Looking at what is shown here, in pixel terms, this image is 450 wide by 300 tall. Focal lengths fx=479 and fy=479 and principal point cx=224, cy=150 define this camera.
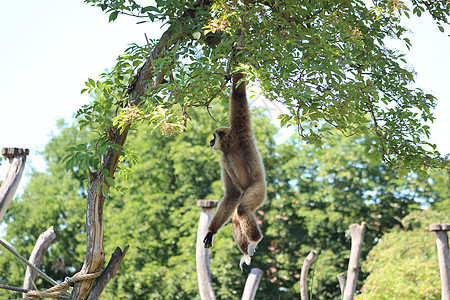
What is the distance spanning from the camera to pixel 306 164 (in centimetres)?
1522

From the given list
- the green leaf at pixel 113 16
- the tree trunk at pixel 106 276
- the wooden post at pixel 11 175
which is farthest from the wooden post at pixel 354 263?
the green leaf at pixel 113 16

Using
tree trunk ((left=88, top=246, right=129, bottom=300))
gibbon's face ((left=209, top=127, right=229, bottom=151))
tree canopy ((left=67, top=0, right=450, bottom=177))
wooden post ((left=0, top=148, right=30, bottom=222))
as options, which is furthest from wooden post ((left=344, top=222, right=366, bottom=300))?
wooden post ((left=0, top=148, right=30, bottom=222))

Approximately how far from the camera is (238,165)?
3.40 m

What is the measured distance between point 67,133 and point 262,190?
16.5m

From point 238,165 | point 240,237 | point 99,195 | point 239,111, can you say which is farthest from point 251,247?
point 99,195

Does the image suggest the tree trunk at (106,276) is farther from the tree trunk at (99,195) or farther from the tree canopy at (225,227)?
the tree canopy at (225,227)

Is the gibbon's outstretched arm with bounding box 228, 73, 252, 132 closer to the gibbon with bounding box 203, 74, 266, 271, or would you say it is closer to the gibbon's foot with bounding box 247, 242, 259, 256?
the gibbon with bounding box 203, 74, 266, 271

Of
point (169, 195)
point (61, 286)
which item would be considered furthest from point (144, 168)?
point (61, 286)

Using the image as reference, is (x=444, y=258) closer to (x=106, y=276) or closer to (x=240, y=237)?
(x=240, y=237)

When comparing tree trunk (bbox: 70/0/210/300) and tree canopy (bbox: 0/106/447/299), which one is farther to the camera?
tree canopy (bbox: 0/106/447/299)

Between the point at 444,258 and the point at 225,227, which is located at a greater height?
the point at 225,227

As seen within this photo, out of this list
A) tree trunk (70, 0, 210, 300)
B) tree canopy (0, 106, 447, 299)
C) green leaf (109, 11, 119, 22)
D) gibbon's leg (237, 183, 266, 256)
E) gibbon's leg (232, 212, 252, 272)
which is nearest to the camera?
gibbon's leg (237, 183, 266, 256)

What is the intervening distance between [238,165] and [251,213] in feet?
1.26

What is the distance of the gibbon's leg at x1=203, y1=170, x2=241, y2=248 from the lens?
11.0 ft
